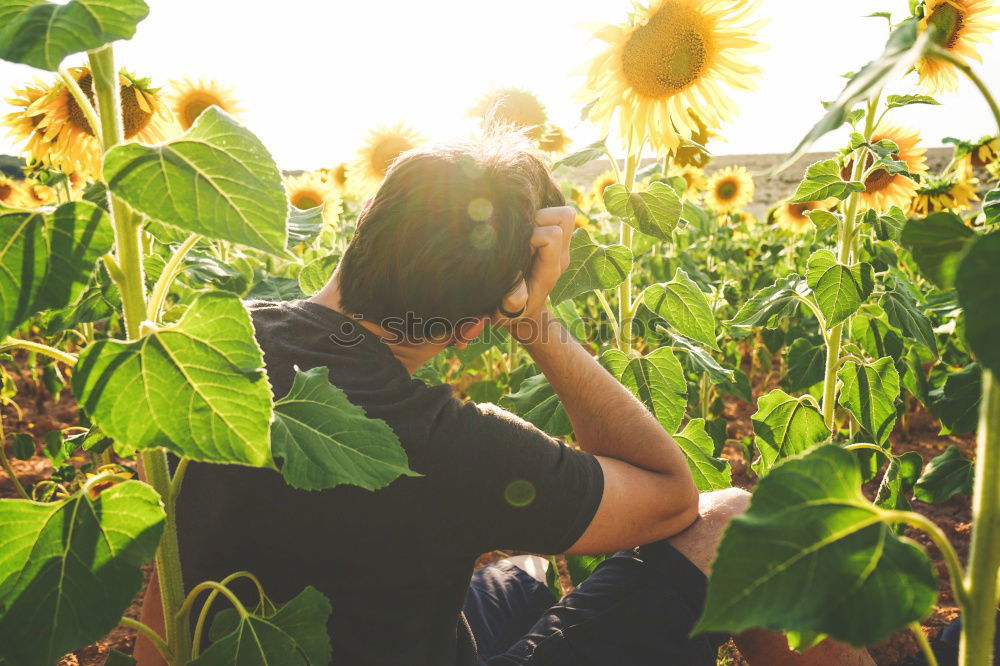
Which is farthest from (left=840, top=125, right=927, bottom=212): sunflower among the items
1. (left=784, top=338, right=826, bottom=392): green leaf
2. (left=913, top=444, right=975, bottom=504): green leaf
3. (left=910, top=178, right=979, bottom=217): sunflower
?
(left=913, top=444, right=975, bottom=504): green leaf

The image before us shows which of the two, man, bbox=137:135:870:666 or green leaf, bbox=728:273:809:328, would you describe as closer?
man, bbox=137:135:870:666

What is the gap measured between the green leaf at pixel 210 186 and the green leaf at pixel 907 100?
1555 mm

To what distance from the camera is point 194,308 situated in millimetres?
736

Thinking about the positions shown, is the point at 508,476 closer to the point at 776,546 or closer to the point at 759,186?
the point at 776,546

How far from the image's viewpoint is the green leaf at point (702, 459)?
1.80m

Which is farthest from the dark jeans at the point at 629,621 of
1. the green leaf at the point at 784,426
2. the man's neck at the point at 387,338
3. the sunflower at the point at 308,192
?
the sunflower at the point at 308,192

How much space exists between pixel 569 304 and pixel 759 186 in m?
15.9

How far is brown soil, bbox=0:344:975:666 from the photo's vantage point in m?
2.00

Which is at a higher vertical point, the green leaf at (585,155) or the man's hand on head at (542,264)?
the green leaf at (585,155)

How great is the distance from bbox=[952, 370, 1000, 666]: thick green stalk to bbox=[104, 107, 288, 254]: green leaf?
0.63m

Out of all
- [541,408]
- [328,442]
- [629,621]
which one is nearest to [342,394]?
[328,442]

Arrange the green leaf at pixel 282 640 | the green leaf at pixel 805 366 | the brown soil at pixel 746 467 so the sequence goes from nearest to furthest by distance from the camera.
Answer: the green leaf at pixel 282 640
the brown soil at pixel 746 467
the green leaf at pixel 805 366

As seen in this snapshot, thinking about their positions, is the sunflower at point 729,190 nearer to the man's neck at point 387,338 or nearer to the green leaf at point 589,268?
the green leaf at point 589,268

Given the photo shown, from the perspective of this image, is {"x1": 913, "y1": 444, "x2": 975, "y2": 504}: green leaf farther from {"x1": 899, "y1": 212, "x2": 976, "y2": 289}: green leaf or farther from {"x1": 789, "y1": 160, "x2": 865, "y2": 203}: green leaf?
{"x1": 899, "y1": 212, "x2": 976, "y2": 289}: green leaf
